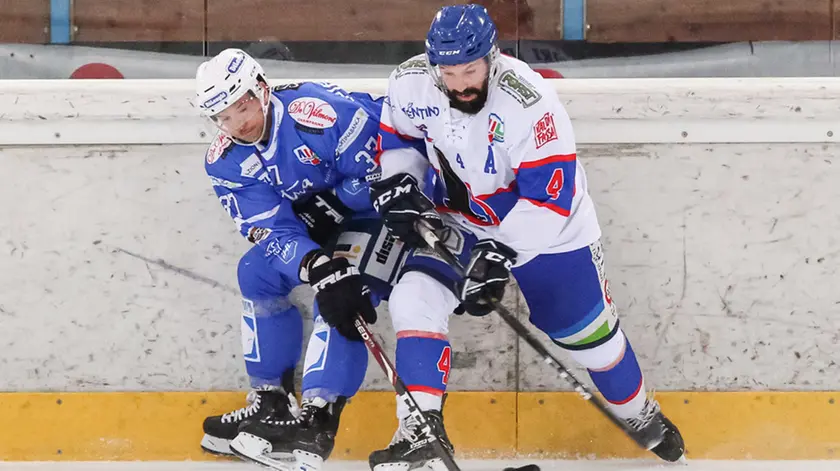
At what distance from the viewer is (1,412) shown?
8.88 feet

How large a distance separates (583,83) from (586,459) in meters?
1.07

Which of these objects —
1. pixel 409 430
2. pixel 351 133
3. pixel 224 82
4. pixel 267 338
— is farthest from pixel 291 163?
pixel 409 430

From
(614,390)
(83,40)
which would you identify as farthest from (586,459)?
(83,40)

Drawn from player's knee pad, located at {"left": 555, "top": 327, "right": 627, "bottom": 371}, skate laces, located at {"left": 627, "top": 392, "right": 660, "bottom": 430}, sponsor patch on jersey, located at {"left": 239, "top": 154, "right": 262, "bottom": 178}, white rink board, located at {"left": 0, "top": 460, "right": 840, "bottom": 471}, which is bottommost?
white rink board, located at {"left": 0, "top": 460, "right": 840, "bottom": 471}

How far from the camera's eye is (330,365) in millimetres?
2326

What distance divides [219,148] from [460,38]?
743mm

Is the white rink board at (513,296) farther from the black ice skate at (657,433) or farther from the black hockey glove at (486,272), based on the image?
the black hockey glove at (486,272)

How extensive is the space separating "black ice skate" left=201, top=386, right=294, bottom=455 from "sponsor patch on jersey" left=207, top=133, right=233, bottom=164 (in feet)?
2.11

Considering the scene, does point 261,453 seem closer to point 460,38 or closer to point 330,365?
point 330,365

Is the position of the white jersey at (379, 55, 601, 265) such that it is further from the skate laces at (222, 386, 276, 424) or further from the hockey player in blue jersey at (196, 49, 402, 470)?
the skate laces at (222, 386, 276, 424)

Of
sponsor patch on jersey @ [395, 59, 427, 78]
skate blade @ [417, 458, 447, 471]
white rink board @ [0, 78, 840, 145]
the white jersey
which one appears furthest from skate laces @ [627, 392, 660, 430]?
sponsor patch on jersey @ [395, 59, 427, 78]

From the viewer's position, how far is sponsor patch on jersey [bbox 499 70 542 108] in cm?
206

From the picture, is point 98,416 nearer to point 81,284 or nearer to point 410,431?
point 81,284

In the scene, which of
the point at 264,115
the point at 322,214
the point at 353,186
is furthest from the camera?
the point at 322,214
